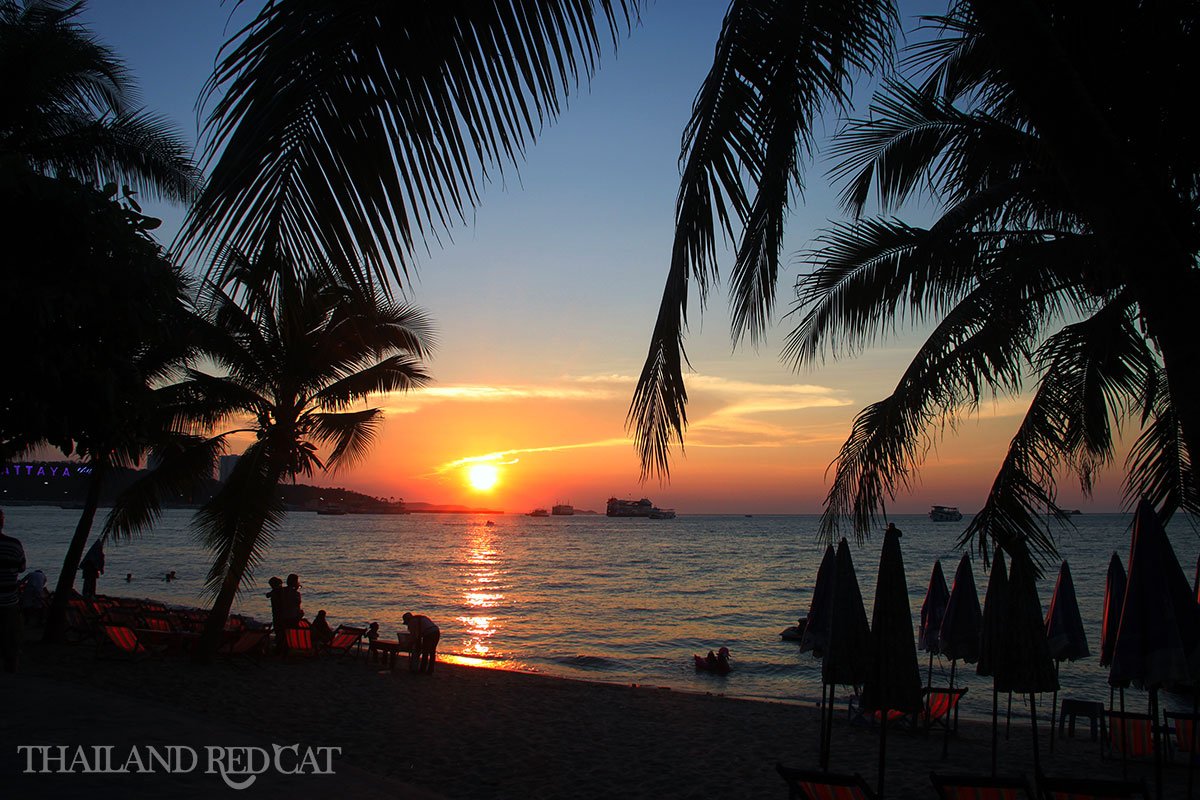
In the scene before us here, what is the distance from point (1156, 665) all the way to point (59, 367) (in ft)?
26.5

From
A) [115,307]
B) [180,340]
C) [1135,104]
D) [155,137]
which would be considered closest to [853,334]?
[1135,104]

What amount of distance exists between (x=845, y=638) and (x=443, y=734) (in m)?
5.53

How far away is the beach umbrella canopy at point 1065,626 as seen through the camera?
11.0 m

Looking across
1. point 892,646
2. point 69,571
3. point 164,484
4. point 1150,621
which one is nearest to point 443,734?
point 892,646

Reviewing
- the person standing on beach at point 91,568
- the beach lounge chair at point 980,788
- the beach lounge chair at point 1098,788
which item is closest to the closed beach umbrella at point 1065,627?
the beach lounge chair at point 1098,788

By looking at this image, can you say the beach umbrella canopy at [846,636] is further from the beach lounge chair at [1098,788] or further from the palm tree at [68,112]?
the palm tree at [68,112]

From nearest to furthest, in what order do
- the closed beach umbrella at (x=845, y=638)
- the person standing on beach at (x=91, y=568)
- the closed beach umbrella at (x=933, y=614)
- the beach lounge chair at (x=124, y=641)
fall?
the closed beach umbrella at (x=845, y=638) → the closed beach umbrella at (x=933, y=614) → the beach lounge chair at (x=124, y=641) → the person standing on beach at (x=91, y=568)

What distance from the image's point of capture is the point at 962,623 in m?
Answer: 11.1

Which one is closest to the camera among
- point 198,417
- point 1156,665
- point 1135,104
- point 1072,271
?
point 1135,104

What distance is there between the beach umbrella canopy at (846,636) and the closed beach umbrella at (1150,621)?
209 cm

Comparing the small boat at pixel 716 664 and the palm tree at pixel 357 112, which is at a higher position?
the palm tree at pixel 357 112

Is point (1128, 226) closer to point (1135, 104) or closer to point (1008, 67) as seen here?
point (1008, 67)

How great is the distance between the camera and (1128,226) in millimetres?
2549

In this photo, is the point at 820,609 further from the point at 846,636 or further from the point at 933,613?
the point at 933,613
